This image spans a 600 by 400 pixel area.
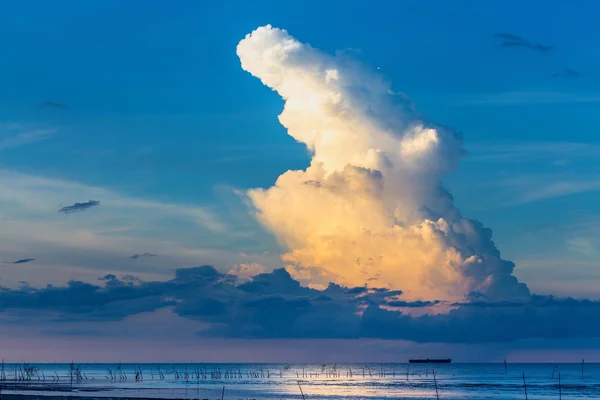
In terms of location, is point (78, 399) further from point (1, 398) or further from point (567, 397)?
point (567, 397)

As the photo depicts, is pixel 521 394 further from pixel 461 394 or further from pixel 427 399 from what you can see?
pixel 427 399

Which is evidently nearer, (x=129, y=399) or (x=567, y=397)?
(x=129, y=399)

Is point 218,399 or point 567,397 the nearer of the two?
point 218,399

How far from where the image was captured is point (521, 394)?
164 meters

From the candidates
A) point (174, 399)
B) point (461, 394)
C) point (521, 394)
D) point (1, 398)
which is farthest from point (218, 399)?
point (521, 394)

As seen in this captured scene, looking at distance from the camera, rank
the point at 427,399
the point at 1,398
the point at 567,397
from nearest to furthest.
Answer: the point at 1,398
the point at 427,399
the point at 567,397

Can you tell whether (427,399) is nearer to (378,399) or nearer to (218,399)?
(378,399)

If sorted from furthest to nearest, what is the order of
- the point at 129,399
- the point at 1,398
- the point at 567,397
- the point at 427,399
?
the point at 567,397, the point at 427,399, the point at 129,399, the point at 1,398

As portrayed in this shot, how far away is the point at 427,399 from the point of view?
148m

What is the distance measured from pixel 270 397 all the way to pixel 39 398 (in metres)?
41.7

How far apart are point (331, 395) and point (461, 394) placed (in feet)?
84.1

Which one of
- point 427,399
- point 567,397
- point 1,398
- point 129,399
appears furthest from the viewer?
point 567,397

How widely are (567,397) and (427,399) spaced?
1193 inches

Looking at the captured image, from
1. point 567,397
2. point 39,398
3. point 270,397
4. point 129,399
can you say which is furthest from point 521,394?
point 39,398
